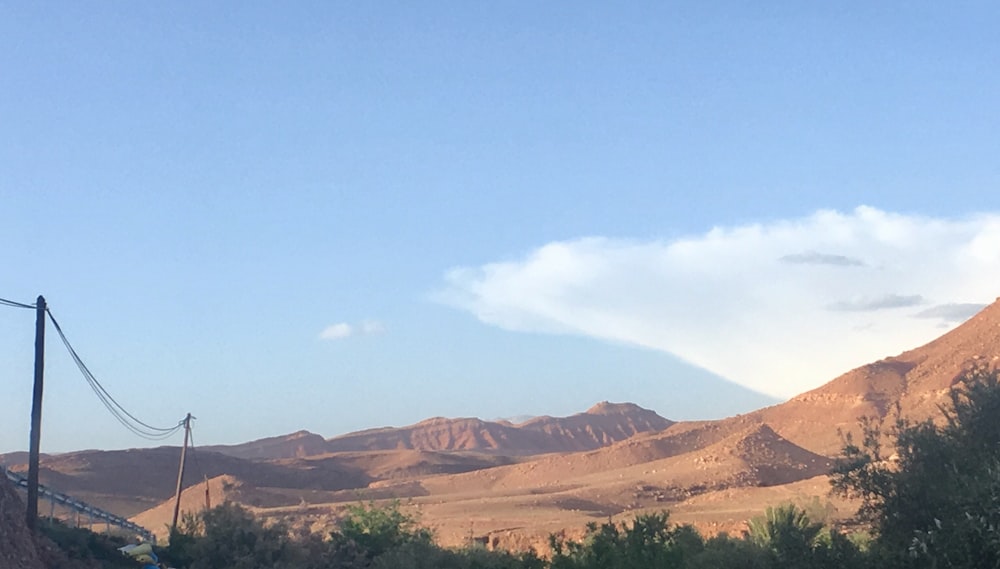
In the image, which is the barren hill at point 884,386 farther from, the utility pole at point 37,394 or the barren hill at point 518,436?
the barren hill at point 518,436

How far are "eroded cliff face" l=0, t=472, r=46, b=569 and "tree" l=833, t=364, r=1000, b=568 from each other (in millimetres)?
16284

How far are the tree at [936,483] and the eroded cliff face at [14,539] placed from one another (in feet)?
53.4

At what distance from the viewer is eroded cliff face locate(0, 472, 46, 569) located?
19.8 metres

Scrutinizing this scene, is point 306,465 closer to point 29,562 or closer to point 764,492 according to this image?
point 764,492

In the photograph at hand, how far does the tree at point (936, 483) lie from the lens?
469 inches

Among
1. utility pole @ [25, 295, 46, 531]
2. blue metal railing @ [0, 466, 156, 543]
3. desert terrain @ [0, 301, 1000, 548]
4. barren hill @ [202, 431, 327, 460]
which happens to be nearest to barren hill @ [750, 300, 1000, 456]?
desert terrain @ [0, 301, 1000, 548]

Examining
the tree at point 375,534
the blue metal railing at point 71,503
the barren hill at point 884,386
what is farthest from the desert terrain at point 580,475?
the blue metal railing at point 71,503

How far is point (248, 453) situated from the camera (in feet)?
596

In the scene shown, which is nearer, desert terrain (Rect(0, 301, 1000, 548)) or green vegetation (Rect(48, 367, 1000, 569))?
green vegetation (Rect(48, 367, 1000, 569))

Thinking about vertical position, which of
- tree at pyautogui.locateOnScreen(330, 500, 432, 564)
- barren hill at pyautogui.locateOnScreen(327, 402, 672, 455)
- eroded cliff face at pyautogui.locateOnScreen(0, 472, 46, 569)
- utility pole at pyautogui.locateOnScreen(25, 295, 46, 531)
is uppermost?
barren hill at pyautogui.locateOnScreen(327, 402, 672, 455)

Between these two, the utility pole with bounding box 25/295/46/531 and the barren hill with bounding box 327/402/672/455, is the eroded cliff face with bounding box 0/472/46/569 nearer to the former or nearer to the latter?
the utility pole with bounding box 25/295/46/531

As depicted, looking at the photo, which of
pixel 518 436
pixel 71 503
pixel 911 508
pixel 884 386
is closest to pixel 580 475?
pixel 884 386

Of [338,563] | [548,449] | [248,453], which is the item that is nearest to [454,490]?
[338,563]

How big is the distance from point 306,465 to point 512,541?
76180 mm
